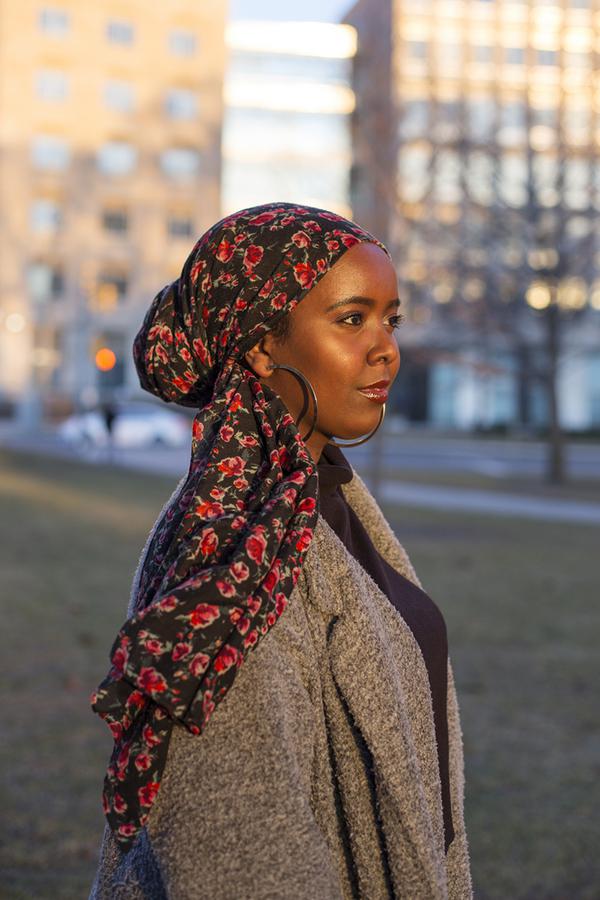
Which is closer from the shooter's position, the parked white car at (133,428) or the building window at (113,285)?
the parked white car at (133,428)

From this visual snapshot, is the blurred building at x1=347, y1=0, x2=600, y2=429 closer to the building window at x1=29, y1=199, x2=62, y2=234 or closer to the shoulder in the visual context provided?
the shoulder

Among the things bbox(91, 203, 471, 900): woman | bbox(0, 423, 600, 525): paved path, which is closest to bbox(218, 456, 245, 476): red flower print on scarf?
bbox(91, 203, 471, 900): woman

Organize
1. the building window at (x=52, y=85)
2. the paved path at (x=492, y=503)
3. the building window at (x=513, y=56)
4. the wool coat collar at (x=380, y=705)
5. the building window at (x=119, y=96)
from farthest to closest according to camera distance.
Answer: the building window at (x=119, y=96) < the building window at (x=52, y=85) < the building window at (x=513, y=56) < the paved path at (x=492, y=503) < the wool coat collar at (x=380, y=705)

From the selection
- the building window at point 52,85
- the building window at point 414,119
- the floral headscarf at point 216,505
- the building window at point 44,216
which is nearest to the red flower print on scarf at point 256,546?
→ the floral headscarf at point 216,505

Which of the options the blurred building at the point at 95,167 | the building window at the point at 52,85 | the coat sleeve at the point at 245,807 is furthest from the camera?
the building window at the point at 52,85

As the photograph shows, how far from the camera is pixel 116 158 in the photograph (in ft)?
205

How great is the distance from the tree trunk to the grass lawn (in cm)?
792

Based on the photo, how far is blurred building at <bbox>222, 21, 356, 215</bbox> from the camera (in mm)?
63781

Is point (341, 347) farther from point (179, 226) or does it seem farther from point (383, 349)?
point (179, 226)

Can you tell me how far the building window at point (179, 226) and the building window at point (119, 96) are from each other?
6.29 metres

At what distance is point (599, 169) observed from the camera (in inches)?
756

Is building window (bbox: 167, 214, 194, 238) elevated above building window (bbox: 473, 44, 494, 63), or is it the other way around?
building window (bbox: 473, 44, 494, 63)

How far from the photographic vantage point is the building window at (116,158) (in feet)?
204

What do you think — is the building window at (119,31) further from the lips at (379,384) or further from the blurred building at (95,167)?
the lips at (379,384)
